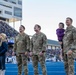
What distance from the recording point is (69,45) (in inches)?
233

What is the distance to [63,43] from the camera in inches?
241

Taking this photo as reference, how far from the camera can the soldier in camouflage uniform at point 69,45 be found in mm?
5727

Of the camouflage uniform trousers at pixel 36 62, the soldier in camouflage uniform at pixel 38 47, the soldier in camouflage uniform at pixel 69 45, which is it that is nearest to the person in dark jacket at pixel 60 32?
the soldier in camouflage uniform at pixel 69 45

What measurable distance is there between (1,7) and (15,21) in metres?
6.95

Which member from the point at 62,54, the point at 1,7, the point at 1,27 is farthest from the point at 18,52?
the point at 1,7

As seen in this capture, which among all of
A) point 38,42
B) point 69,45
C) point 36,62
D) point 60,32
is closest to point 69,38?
point 69,45

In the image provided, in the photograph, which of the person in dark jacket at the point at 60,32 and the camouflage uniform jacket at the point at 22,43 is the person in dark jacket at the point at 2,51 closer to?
the camouflage uniform jacket at the point at 22,43

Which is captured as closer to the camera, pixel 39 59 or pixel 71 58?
pixel 71 58

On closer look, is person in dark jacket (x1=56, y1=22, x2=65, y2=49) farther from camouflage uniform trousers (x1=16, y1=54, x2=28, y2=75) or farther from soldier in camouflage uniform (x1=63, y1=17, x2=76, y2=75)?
camouflage uniform trousers (x1=16, y1=54, x2=28, y2=75)

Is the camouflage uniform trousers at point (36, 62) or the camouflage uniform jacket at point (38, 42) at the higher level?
the camouflage uniform jacket at point (38, 42)

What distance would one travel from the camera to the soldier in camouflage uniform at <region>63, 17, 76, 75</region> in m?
5.73

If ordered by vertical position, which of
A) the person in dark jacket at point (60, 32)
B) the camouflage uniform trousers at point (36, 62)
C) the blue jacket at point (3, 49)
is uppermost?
the person in dark jacket at point (60, 32)

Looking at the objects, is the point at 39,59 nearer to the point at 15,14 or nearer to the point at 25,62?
the point at 25,62

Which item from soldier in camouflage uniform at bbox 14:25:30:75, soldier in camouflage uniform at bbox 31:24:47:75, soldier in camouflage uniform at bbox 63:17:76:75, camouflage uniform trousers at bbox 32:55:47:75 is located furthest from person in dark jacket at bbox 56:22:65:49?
soldier in camouflage uniform at bbox 14:25:30:75
